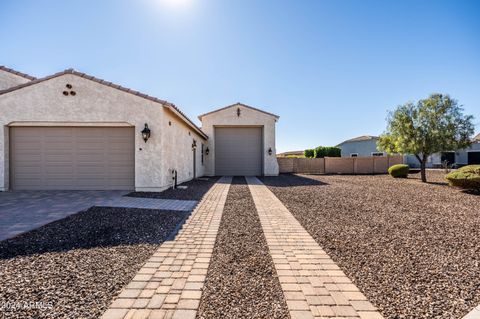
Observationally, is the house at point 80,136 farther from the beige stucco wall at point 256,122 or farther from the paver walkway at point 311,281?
the beige stucco wall at point 256,122

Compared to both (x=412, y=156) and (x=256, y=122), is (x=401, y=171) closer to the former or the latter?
(x=256, y=122)

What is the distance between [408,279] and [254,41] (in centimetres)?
1171

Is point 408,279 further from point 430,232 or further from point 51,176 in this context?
point 51,176

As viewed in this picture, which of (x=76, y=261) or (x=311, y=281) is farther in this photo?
(x=76, y=261)

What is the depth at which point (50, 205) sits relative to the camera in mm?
6660

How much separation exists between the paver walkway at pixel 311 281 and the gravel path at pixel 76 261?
5.78ft

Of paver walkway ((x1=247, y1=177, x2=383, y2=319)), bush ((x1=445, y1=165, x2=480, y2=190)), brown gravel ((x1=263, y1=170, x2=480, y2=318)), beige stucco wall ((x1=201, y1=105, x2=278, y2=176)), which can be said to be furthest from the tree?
paver walkway ((x1=247, y1=177, x2=383, y2=319))

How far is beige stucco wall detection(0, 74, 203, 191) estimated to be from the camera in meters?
8.98

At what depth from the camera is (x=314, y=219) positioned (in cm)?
544

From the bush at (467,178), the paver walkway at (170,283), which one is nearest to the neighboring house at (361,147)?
the bush at (467,178)

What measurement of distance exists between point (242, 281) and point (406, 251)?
8.45 feet

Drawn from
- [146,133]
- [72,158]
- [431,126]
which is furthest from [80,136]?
[431,126]

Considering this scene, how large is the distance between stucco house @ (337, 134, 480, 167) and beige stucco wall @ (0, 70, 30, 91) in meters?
31.8

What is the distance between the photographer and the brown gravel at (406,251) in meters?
2.28
